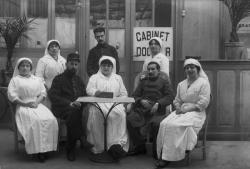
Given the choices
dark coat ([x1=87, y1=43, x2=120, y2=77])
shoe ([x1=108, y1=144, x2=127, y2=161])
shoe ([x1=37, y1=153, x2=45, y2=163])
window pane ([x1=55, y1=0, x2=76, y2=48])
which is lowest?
shoe ([x1=37, y1=153, x2=45, y2=163])

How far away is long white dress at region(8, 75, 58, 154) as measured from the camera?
602 centimetres

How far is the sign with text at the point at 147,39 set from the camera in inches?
323

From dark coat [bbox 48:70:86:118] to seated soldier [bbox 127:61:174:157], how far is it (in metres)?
0.76

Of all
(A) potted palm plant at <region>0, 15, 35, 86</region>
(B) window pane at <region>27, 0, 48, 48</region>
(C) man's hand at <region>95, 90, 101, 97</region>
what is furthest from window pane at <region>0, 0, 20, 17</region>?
(C) man's hand at <region>95, 90, 101, 97</region>

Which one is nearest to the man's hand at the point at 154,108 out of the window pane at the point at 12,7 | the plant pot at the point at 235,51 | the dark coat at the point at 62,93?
the dark coat at the point at 62,93

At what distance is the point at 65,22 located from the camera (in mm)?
8344

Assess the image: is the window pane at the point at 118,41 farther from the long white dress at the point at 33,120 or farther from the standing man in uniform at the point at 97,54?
the long white dress at the point at 33,120

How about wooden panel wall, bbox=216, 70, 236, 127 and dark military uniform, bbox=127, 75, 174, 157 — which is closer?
dark military uniform, bbox=127, 75, 174, 157

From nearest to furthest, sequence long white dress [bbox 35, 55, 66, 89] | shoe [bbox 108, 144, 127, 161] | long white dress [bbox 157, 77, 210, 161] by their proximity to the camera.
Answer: long white dress [bbox 157, 77, 210, 161] < shoe [bbox 108, 144, 127, 161] < long white dress [bbox 35, 55, 66, 89]

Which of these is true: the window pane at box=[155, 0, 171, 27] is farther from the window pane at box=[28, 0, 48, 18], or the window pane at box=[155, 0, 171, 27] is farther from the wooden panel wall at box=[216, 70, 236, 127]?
the window pane at box=[28, 0, 48, 18]

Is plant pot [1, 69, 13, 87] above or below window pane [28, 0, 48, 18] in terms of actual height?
below

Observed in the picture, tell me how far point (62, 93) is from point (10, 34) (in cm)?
194

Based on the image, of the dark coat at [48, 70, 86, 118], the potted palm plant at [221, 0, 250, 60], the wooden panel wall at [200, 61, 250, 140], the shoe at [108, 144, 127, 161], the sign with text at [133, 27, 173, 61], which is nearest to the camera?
the shoe at [108, 144, 127, 161]

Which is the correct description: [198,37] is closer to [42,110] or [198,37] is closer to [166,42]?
[166,42]
